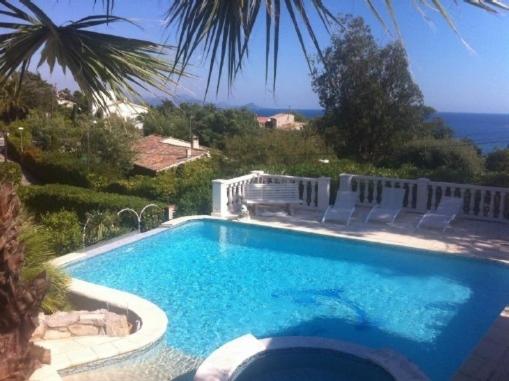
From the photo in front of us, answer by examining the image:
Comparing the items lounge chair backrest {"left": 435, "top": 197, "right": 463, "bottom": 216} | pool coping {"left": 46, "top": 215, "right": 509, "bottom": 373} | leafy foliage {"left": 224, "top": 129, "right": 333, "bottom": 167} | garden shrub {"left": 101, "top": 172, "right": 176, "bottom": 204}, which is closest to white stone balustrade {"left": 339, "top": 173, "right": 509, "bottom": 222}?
lounge chair backrest {"left": 435, "top": 197, "right": 463, "bottom": 216}

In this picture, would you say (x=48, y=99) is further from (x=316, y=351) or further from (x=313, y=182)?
(x=316, y=351)

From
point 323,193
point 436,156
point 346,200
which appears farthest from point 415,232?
point 436,156

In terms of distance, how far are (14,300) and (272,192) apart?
9.23 metres

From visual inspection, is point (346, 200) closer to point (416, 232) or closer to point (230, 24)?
point (416, 232)

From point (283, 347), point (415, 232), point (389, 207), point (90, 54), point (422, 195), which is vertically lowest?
point (283, 347)

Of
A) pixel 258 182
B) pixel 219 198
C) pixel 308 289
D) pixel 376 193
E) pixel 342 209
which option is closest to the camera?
pixel 308 289

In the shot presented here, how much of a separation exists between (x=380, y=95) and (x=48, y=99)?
2553 centimetres

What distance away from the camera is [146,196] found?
15.5 m

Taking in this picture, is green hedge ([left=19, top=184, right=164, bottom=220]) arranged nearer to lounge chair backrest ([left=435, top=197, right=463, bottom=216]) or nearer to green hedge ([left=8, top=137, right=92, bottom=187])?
green hedge ([left=8, top=137, right=92, bottom=187])

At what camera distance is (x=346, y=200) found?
39.8ft

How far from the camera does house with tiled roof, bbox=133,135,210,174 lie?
26688mm

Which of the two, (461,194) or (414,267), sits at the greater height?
(461,194)

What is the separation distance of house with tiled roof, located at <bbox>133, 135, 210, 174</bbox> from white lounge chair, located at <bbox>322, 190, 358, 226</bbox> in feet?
43.1

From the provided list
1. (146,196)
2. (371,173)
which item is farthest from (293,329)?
(146,196)
